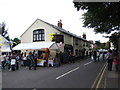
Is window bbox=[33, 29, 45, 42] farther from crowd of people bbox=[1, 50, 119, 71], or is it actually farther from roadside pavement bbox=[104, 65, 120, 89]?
roadside pavement bbox=[104, 65, 120, 89]

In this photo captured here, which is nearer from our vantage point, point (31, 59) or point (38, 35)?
point (31, 59)

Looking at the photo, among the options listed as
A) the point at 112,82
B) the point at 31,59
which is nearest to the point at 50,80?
the point at 112,82

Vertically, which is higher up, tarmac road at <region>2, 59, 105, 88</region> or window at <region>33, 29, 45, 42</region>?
window at <region>33, 29, 45, 42</region>

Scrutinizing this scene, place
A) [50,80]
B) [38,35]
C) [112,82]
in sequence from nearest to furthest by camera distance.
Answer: [112,82]
[50,80]
[38,35]

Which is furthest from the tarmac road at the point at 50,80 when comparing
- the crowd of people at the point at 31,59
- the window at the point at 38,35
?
the window at the point at 38,35

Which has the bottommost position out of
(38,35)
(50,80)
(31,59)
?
(50,80)

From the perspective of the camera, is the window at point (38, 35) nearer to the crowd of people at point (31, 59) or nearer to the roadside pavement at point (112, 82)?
the crowd of people at point (31, 59)

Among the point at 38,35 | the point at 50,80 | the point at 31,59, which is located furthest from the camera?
the point at 38,35

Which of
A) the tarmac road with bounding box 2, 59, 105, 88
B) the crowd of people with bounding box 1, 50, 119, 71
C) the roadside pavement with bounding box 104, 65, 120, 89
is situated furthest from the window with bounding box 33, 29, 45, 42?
the roadside pavement with bounding box 104, 65, 120, 89

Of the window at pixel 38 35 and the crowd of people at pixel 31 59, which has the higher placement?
the window at pixel 38 35

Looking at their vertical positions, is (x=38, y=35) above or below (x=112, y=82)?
above

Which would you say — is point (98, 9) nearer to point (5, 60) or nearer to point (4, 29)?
point (5, 60)

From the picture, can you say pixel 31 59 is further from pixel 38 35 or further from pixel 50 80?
pixel 38 35

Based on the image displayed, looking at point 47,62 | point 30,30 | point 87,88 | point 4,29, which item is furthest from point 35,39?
point 4,29
